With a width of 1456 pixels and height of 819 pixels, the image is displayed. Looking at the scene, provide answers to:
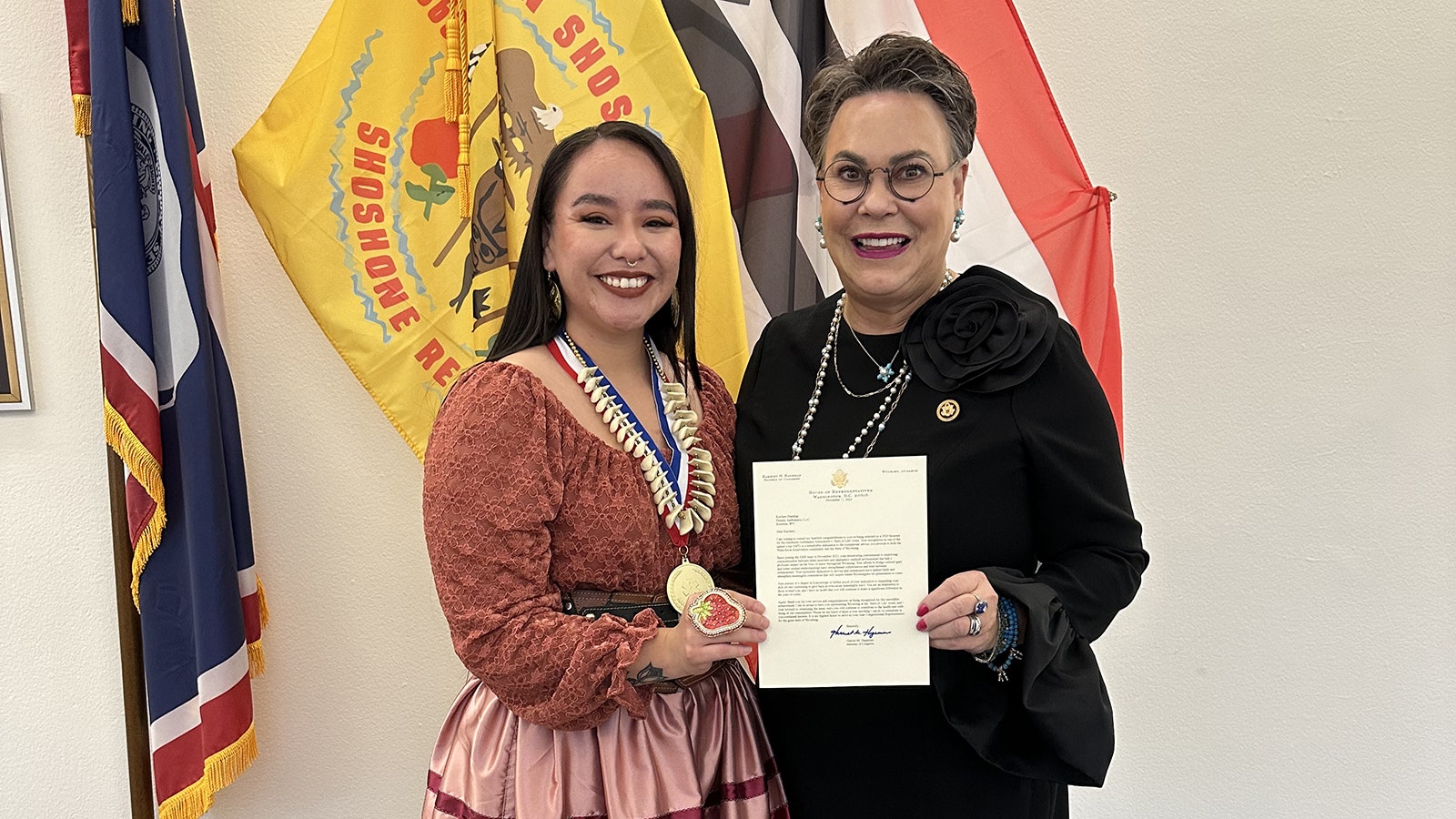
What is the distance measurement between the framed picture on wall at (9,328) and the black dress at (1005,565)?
176cm

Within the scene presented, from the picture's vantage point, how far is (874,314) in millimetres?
1348

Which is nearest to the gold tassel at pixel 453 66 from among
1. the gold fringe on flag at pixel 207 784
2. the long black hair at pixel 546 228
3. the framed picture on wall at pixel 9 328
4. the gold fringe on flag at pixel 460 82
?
the gold fringe on flag at pixel 460 82

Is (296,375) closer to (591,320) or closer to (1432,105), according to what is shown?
(591,320)

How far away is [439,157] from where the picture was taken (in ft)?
6.07

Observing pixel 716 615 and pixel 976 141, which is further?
pixel 976 141

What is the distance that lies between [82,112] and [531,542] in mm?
1296

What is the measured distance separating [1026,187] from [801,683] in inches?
49.0

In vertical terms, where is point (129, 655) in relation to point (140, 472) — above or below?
below

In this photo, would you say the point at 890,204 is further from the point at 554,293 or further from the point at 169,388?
the point at 169,388

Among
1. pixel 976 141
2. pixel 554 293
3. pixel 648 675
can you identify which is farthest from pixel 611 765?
pixel 976 141

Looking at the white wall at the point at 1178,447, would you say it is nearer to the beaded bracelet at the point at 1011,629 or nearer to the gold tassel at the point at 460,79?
the gold tassel at the point at 460,79

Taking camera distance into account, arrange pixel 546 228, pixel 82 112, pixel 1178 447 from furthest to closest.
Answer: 1. pixel 1178 447
2. pixel 82 112
3. pixel 546 228

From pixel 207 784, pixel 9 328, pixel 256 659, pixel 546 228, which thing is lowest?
pixel 207 784

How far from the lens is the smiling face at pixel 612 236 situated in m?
1.23
